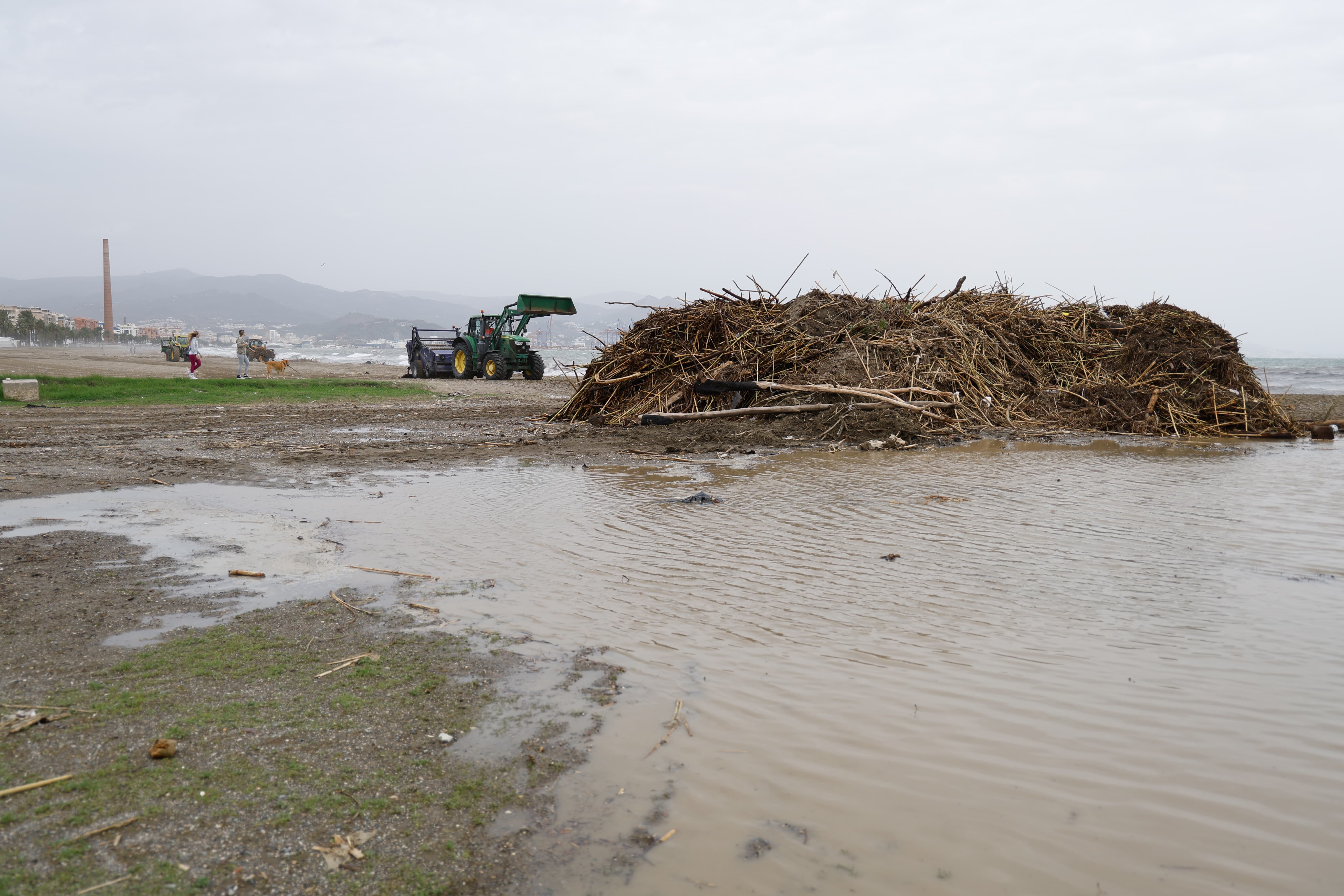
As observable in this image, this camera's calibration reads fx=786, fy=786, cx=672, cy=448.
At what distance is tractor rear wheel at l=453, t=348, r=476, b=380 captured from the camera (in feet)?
90.0

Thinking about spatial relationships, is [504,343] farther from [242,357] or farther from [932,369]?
[932,369]

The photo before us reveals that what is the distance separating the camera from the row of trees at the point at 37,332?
78250 millimetres

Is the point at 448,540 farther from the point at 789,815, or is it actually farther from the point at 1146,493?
the point at 1146,493

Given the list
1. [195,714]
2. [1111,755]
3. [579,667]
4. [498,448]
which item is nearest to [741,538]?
[579,667]

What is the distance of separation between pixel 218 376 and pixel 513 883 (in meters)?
26.3

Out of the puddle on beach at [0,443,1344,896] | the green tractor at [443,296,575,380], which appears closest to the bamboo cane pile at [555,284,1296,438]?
the puddle on beach at [0,443,1344,896]

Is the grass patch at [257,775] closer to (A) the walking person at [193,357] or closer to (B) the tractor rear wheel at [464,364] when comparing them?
(A) the walking person at [193,357]

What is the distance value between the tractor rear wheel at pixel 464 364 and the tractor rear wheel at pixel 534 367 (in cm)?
185

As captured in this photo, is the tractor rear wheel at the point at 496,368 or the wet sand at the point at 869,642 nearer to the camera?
the wet sand at the point at 869,642

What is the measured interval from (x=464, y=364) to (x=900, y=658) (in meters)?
26.0

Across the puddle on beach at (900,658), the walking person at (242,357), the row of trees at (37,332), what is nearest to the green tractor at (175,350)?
the walking person at (242,357)

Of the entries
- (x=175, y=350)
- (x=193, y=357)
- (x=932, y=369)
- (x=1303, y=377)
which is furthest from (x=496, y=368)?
(x=1303, y=377)

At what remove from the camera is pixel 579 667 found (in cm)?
307

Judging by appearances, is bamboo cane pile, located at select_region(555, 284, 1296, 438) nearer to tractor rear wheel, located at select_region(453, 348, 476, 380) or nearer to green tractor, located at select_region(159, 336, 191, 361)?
tractor rear wheel, located at select_region(453, 348, 476, 380)
